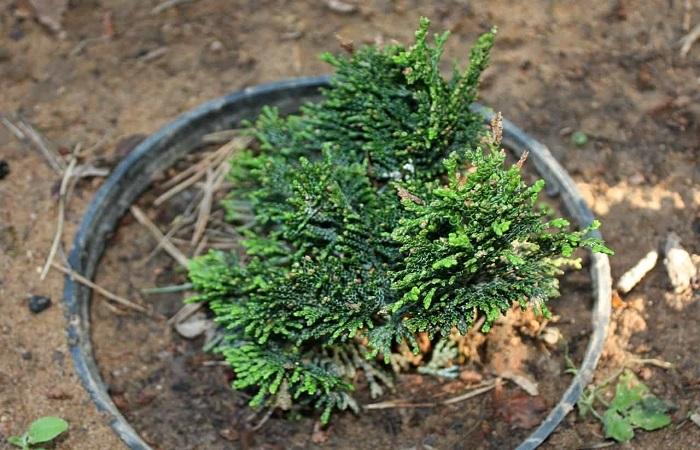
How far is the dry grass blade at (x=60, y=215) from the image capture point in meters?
3.81

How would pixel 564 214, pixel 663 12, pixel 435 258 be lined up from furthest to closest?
1. pixel 663 12
2. pixel 564 214
3. pixel 435 258

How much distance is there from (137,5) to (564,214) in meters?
2.95

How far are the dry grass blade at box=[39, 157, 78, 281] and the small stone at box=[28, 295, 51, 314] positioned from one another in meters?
0.11

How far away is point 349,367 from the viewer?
3301mm

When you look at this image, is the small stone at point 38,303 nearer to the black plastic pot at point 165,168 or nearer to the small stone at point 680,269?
the black plastic pot at point 165,168

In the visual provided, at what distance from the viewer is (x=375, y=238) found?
10.1 feet

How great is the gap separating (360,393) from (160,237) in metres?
1.32

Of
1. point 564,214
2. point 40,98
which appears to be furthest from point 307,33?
point 564,214

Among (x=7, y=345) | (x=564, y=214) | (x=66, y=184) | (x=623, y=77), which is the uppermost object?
(x=623, y=77)

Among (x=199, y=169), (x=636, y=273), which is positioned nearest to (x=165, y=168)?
(x=199, y=169)

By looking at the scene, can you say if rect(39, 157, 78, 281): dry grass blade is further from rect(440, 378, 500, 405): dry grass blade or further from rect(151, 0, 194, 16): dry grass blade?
rect(440, 378, 500, 405): dry grass blade

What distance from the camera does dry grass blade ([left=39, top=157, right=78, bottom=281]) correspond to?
3811mm

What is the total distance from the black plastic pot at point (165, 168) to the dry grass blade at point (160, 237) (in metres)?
0.07

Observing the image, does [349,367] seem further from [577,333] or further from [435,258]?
[577,333]
